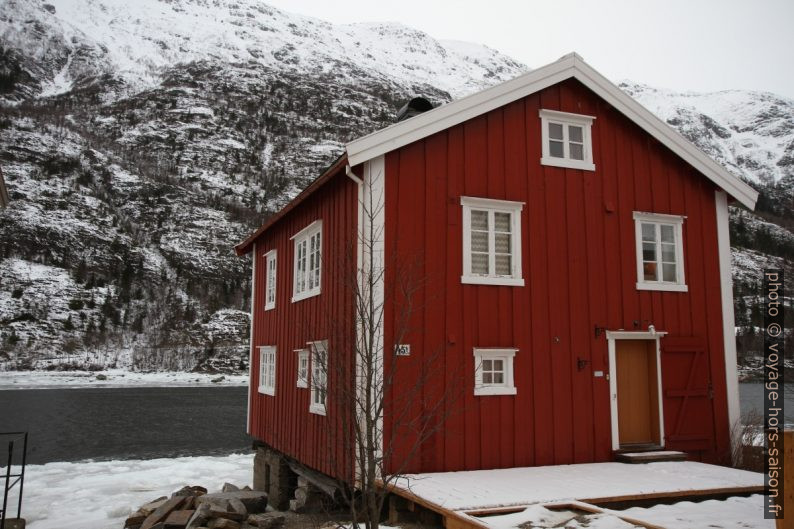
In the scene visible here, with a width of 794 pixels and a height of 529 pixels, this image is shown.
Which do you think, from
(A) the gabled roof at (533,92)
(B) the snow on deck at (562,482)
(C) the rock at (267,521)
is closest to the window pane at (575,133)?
(A) the gabled roof at (533,92)

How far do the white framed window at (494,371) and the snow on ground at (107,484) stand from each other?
383 inches

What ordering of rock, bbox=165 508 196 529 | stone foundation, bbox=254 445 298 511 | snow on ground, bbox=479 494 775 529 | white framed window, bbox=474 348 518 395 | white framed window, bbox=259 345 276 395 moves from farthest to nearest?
1. white framed window, bbox=259 345 276 395
2. stone foundation, bbox=254 445 298 511
3. rock, bbox=165 508 196 529
4. white framed window, bbox=474 348 518 395
5. snow on ground, bbox=479 494 775 529

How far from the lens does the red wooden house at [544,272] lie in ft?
38.1

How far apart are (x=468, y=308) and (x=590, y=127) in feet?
14.8

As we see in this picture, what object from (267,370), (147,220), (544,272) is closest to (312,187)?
(544,272)

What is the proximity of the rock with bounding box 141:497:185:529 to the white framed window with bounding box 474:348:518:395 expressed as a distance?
7.16m

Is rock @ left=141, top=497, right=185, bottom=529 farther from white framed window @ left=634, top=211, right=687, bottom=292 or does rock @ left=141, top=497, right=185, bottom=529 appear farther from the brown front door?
white framed window @ left=634, top=211, right=687, bottom=292

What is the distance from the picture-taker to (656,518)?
331 inches

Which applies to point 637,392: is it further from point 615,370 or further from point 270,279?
point 270,279

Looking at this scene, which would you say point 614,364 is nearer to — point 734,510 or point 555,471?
point 555,471

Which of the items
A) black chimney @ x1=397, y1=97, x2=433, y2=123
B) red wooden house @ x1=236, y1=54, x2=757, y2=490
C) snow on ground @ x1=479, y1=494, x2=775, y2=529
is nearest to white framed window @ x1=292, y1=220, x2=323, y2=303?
red wooden house @ x1=236, y1=54, x2=757, y2=490

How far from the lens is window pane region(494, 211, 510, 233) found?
40.9 feet

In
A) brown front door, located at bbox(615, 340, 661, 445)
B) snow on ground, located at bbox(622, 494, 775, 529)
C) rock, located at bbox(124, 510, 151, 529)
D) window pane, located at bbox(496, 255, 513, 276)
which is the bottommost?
rock, located at bbox(124, 510, 151, 529)

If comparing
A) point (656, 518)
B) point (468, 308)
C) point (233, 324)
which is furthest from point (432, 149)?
point (233, 324)
